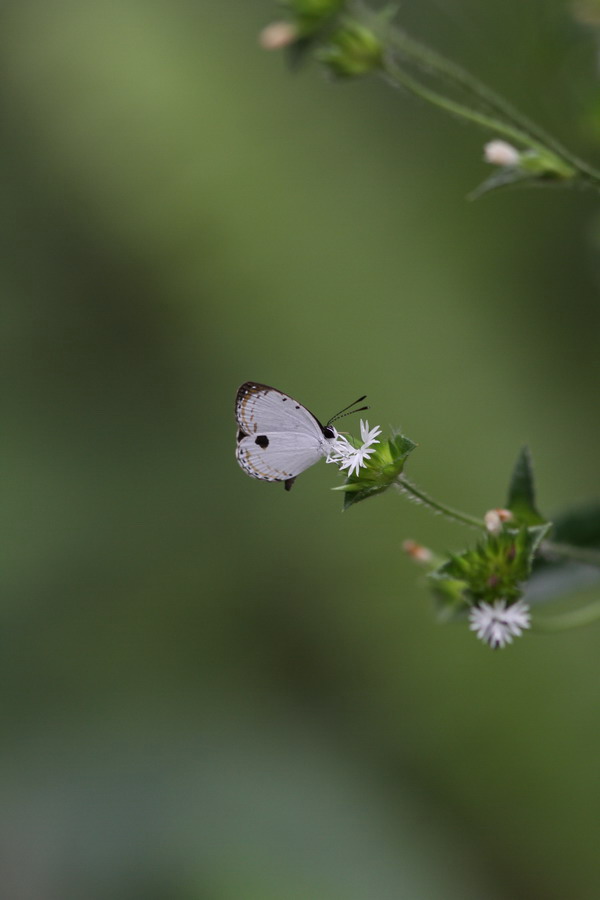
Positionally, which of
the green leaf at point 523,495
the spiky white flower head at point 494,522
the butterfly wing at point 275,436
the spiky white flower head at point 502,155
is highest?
the spiky white flower head at point 502,155

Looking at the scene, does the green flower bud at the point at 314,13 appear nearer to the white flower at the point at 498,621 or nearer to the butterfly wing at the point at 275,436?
the butterfly wing at the point at 275,436

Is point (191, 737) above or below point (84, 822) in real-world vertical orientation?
above

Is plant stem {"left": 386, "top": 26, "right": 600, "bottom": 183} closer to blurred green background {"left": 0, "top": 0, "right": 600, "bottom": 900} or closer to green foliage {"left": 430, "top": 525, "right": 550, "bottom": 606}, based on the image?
green foliage {"left": 430, "top": 525, "right": 550, "bottom": 606}

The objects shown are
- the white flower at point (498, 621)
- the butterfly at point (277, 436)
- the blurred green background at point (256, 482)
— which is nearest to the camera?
the white flower at point (498, 621)

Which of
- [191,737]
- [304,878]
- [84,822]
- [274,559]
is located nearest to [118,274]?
[274,559]

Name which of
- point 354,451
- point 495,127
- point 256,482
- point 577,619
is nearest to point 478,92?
point 495,127

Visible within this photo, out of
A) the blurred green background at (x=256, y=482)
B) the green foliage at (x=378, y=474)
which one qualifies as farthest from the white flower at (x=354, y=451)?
the blurred green background at (x=256, y=482)

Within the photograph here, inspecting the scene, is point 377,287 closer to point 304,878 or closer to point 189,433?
point 189,433
